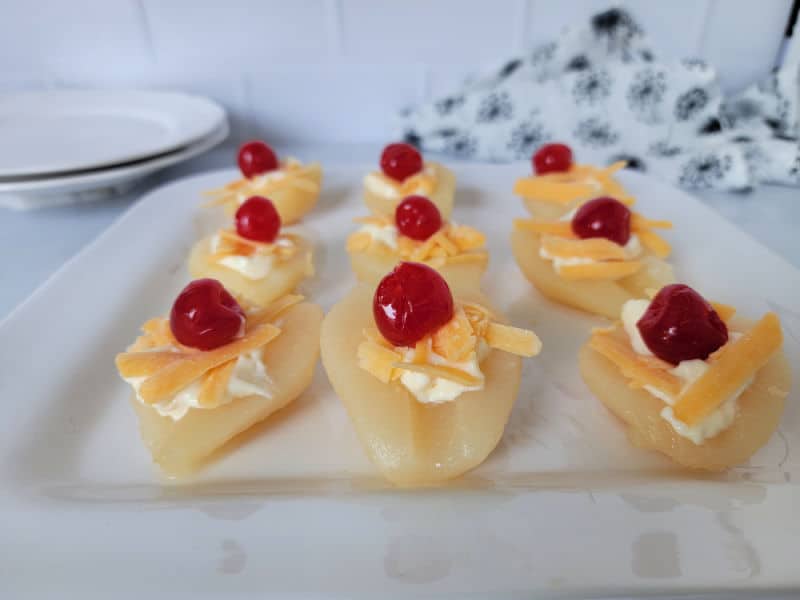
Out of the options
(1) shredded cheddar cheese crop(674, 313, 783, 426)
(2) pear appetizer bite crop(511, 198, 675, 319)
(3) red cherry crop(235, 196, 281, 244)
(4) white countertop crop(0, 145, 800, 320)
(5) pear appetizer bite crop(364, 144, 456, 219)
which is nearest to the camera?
(1) shredded cheddar cheese crop(674, 313, 783, 426)

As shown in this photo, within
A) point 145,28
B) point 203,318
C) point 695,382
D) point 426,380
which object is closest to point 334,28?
point 145,28

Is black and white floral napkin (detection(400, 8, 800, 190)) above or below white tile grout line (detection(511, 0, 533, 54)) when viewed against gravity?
below

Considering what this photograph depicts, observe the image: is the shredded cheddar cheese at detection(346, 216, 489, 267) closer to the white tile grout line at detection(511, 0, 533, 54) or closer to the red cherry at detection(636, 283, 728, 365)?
the red cherry at detection(636, 283, 728, 365)

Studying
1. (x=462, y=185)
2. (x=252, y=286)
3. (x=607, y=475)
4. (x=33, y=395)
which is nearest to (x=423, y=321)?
(x=607, y=475)

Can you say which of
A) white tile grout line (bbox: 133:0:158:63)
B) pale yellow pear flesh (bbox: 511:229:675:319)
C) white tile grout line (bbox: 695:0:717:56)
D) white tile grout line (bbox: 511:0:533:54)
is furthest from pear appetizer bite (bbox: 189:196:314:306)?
white tile grout line (bbox: 695:0:717:56)

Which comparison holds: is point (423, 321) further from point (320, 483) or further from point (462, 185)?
point (462, 185)
